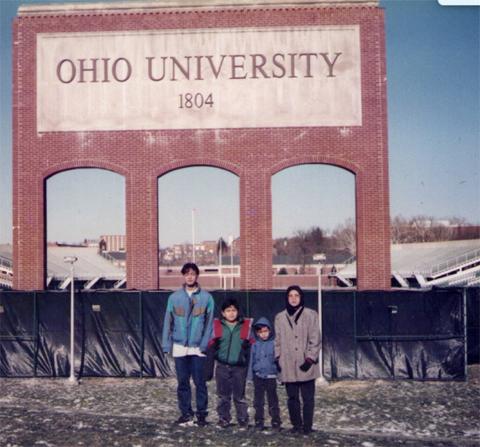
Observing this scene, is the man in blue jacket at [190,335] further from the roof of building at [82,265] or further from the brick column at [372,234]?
the roof of building at [82,265]

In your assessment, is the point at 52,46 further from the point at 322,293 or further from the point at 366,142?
the point at 322,293

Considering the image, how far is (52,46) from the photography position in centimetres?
1678

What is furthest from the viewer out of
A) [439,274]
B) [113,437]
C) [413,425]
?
[439,274]

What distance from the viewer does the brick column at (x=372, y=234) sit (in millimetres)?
16375

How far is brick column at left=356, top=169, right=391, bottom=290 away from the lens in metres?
16.4

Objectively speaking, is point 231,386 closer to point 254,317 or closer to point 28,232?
point 254,317

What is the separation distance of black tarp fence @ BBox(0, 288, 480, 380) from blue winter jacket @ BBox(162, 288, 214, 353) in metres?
4.47

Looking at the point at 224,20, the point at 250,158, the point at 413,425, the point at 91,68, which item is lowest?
the point at 413,425

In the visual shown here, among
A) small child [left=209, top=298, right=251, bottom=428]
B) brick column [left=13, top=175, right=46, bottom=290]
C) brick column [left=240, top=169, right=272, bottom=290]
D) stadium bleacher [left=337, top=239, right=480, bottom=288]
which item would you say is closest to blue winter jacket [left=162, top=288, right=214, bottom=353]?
small child [left=209, top=298, right=251, bottom=428]

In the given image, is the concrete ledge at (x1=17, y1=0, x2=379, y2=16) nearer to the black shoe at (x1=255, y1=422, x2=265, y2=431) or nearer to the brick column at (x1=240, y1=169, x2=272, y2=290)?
the brick column at (x1=240, y1=169, x2=272, y2=290)

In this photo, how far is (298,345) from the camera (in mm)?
7527

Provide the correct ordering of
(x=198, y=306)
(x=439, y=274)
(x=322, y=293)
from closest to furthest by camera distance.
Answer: (x=198, y=306) → (x=322, y=293) → (x=439, y=274)

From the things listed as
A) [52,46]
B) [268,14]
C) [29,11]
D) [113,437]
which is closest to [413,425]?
[113,437]

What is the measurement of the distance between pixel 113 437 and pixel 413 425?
13.9 feet
